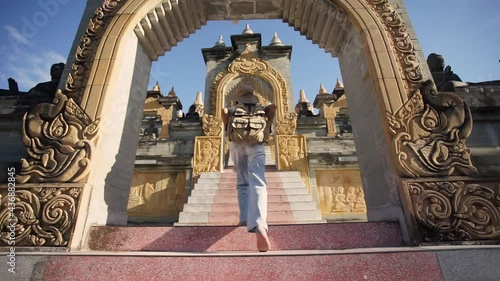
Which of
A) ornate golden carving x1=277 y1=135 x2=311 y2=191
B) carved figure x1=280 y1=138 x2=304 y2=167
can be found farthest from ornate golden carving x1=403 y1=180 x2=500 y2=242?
carved figure x1=280 y1=138 x2=304 y2=167

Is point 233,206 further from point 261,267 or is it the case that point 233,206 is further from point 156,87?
point 156,87

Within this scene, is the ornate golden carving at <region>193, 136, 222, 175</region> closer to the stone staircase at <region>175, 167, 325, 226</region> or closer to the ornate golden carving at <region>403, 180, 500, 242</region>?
the stone staircase at <region>175, 167, 325, 226</region>

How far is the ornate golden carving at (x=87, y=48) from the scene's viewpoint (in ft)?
11.1

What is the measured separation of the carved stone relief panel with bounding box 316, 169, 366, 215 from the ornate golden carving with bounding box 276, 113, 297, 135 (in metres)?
2.08

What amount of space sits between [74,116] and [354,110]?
4338mm

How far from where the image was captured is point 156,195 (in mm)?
8172

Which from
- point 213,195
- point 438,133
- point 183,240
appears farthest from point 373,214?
point 213,195

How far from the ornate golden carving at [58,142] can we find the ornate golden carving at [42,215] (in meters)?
0.16

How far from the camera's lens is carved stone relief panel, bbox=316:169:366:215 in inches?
301

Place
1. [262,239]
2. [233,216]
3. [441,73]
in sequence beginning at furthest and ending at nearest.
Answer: [233,216] → [441,73] → [262,239]

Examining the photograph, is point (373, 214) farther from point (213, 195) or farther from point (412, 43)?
point (213, 195)

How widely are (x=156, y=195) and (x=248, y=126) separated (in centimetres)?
648

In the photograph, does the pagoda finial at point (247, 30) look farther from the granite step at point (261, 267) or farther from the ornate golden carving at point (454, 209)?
the granite step at point (261, 267)

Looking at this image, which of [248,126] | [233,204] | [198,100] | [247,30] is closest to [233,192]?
[233,204]
